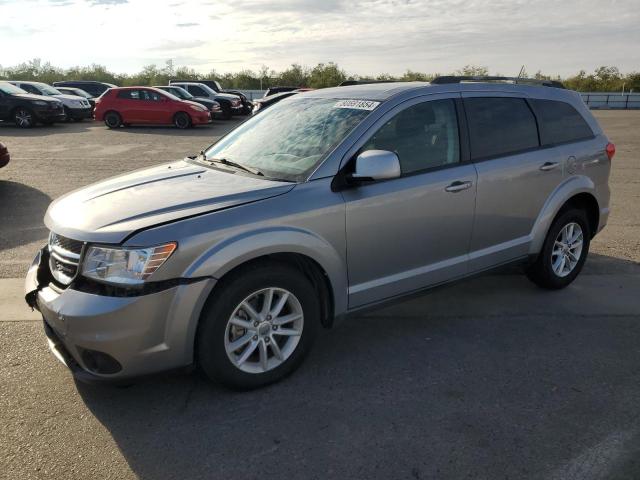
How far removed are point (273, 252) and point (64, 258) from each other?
115cm

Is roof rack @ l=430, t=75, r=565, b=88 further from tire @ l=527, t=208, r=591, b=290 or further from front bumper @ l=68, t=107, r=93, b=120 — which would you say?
front bumper @ l=68, t=107, r=93, b=120

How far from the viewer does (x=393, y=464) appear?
2.72 metres

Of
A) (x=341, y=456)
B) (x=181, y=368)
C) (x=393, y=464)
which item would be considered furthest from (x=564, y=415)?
(x=181, y=368)

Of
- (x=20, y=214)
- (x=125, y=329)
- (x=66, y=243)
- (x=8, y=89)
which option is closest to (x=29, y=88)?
(x=8, y=89)

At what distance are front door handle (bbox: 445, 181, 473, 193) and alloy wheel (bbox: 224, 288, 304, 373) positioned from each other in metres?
1.39

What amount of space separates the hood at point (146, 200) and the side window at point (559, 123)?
2497 mm

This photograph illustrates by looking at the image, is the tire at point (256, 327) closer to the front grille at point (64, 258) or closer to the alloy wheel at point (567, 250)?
the front grille at point (64, 258)

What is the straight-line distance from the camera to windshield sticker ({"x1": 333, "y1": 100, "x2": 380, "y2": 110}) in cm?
381

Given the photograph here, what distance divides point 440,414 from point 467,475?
508mm

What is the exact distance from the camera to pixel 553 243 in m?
4.82

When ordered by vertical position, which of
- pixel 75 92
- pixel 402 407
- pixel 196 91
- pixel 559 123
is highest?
pixel 75 92

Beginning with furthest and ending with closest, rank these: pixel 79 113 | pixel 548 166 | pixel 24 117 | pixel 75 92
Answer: pixel 75 92 → pixel 79 113 → pixel 24 117 → pixel 548 166

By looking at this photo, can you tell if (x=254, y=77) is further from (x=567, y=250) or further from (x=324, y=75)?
(x=567, y=250)

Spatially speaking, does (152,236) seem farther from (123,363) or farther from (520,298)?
(520,298)
